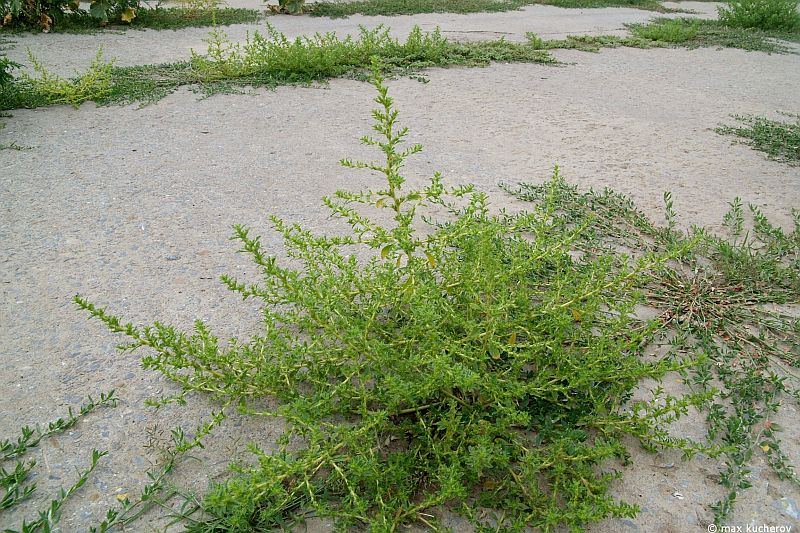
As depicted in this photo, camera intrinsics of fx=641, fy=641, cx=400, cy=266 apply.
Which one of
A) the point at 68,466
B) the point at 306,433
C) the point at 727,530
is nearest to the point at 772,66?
the point at 727,530

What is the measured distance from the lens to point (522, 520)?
1559mm

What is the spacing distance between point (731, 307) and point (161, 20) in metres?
7.51

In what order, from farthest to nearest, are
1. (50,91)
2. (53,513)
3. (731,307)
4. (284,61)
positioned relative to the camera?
(284,61)
(50,91)
(731,307)
(53,513)

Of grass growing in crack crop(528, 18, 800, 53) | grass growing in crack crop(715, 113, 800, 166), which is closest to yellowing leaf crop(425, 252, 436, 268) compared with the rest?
grass growing in crack crop(715, 113, 800, 166)

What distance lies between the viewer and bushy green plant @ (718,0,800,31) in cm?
921

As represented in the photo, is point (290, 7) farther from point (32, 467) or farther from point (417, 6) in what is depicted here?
point (32, 467)

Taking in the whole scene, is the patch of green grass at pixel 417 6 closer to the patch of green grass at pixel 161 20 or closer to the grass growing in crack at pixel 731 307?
the patch of green grass at pixel 161 20

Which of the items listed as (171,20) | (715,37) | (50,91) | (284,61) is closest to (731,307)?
(284,61)

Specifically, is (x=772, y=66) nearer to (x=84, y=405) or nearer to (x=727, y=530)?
(x=727, y=530)

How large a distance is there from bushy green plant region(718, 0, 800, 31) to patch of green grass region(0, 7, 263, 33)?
22.6ft

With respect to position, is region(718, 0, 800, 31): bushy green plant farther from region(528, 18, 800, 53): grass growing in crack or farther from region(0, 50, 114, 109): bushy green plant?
region(0, 50, 114, 109): bushy green plant

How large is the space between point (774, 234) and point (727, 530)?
1.79 metres

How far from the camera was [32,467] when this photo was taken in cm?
178

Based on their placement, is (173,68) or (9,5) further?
(9,5)
